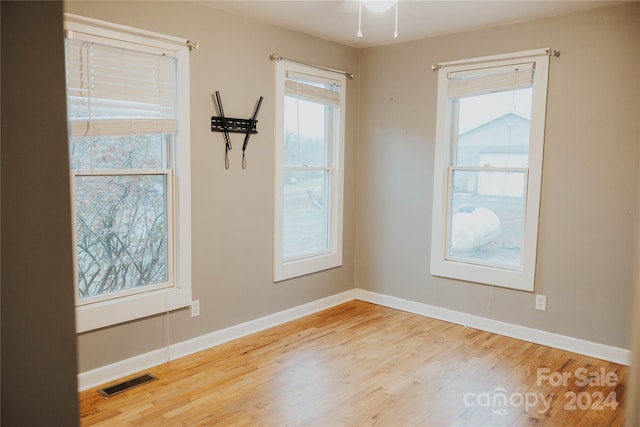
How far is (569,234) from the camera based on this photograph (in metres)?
3.63

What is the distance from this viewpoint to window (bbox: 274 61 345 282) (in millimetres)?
4062

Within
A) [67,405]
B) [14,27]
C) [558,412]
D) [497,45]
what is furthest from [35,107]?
[497,45]

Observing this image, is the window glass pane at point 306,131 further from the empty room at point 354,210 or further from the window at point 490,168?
the window at point 490,168

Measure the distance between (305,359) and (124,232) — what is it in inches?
58.7

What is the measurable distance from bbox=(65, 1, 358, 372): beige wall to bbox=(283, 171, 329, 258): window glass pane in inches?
10.8

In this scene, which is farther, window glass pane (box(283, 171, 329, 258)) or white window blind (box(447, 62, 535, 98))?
window glass pane (box(283, 171, 329, 258))

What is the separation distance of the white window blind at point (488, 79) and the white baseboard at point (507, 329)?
1.88 metres

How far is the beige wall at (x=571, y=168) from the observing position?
11.1ft

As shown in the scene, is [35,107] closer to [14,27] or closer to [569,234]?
[14,27]

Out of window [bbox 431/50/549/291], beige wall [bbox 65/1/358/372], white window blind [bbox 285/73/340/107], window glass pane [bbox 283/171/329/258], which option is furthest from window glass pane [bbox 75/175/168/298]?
window [bbox 431/50/549/291]

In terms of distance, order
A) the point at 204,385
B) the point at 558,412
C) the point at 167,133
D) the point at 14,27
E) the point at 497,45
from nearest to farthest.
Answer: the point at 14,27 < the point at 558,412 < the point at 204,385 < the point at 167,133 < the point at 497,45

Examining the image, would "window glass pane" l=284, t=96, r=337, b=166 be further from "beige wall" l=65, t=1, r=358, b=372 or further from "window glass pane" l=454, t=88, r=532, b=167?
"window glass pane" l=454, t=88, r=532, b=167

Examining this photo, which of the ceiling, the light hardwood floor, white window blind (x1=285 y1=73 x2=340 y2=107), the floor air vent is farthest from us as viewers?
white window blind (x1=285 y1=73 x2=340 y2=107)

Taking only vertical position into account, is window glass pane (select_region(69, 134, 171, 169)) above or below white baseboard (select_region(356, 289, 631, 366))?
above
